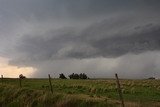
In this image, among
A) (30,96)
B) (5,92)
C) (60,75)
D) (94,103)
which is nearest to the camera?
(94,103)

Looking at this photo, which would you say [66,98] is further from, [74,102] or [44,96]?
[44,96]

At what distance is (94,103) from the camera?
968 inches

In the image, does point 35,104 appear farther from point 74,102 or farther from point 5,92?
point 5,92

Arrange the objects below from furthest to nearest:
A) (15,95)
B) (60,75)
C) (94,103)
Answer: (60,75)
(15,95)
(94,103)

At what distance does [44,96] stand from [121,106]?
8.42m

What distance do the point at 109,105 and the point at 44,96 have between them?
24.4ft

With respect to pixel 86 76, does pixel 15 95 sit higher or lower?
lower

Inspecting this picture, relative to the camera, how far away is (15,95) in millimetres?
33719

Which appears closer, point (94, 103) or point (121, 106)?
point (121, 106)

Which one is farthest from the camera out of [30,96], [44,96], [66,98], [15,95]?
[15,95]

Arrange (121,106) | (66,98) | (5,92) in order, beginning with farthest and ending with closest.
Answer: (5,92) < (66,98) < (121,106)

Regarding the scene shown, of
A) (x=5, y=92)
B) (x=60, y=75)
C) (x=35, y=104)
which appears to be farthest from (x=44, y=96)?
(x=60, y=75)

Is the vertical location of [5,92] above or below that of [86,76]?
below

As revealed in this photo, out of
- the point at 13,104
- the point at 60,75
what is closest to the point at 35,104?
the point at 13,104
